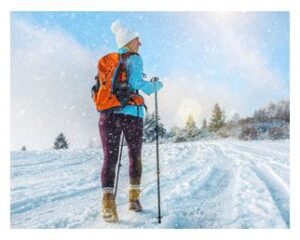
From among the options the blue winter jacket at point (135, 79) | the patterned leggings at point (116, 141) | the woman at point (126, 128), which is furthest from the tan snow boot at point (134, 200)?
the blue winter jacket at point (135, 79)

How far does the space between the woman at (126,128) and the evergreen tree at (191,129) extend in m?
1.65

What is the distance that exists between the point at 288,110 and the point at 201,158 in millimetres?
1259

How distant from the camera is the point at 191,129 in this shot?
649cm

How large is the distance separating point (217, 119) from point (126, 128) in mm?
2147

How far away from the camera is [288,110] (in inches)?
222

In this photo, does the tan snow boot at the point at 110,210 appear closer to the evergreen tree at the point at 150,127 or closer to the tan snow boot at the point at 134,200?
the tan snow boot at the point at 134,200

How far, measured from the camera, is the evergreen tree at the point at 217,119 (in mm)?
5953

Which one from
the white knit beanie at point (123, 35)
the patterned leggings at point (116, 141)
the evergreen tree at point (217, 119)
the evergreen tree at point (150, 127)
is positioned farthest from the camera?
the evergreen tree at point (217, 119)

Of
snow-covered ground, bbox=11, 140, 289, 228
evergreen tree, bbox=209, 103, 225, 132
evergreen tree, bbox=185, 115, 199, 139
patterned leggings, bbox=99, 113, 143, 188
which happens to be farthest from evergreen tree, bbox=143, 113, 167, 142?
patterned leggings, bbox=99, 113, 143, 188

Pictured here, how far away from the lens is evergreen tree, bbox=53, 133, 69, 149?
6.03 metres
